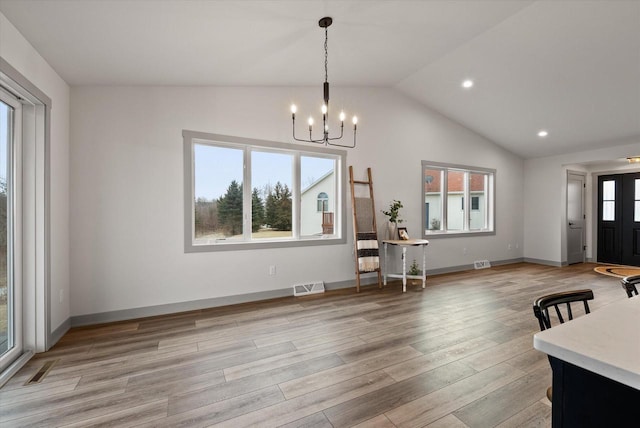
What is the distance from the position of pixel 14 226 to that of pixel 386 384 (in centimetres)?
335

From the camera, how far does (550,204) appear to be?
6.89 meters

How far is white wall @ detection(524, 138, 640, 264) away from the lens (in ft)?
21.9

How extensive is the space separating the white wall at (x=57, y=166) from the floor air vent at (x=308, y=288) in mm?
2705

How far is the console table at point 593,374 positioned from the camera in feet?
2.48

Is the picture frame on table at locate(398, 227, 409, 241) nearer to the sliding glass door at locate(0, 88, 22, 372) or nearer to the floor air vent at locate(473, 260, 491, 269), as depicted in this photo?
the floor air vent at locate(473, 260, 491, 269)

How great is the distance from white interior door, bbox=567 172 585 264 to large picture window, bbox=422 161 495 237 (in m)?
1.84

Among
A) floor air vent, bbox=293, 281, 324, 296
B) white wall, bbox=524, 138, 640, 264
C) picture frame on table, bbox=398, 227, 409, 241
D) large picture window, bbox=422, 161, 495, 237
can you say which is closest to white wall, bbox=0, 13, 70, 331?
floor air vent, bbox=293, 281, 324, 296

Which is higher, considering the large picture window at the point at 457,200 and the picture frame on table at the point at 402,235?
the large picture window at the point at 457,200

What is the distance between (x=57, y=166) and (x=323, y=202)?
131 inches

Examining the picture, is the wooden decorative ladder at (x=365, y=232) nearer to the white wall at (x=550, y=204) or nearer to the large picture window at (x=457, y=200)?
the large picture window at (x=457, y=200)

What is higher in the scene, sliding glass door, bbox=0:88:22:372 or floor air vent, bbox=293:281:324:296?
sliding glass door, bbox=0:88:22:372

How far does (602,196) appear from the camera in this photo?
23.6ft

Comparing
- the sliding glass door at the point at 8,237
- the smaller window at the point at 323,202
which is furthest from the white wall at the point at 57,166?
the smaller window at the point at 323,202

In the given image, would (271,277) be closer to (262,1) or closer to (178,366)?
(178,366)
